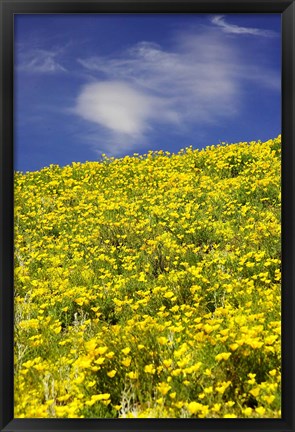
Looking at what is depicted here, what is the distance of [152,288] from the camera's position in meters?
4.24

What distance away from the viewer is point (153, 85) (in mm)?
3922

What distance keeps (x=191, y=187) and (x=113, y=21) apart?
2344 millimetres

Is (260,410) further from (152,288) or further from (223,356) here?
(152,288)

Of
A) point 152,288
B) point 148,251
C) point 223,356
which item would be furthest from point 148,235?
point 223,356

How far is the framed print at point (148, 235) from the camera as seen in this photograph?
309 centimetres

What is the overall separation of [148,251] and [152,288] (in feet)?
1.80

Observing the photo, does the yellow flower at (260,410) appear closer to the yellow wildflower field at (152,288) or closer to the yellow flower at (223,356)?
the yellow wildflower field at (152,288)

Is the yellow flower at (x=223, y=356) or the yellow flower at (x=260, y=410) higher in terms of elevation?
the yellow flower at (x=223, y=356)

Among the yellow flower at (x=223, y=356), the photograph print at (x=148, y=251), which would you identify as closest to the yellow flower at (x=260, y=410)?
the photograph print at (x=148, y=251)

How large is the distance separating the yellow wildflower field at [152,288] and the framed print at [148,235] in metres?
0.02

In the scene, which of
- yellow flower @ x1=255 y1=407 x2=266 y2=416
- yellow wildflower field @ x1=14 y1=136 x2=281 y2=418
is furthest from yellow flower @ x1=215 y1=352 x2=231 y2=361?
yellow flower @ x1=255 y1=407 x2=266 y2=416

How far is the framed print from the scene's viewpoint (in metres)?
3.09

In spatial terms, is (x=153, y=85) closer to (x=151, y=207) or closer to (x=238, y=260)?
(x=238, y=260)

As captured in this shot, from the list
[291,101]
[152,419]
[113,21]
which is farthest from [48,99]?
[152,419]
